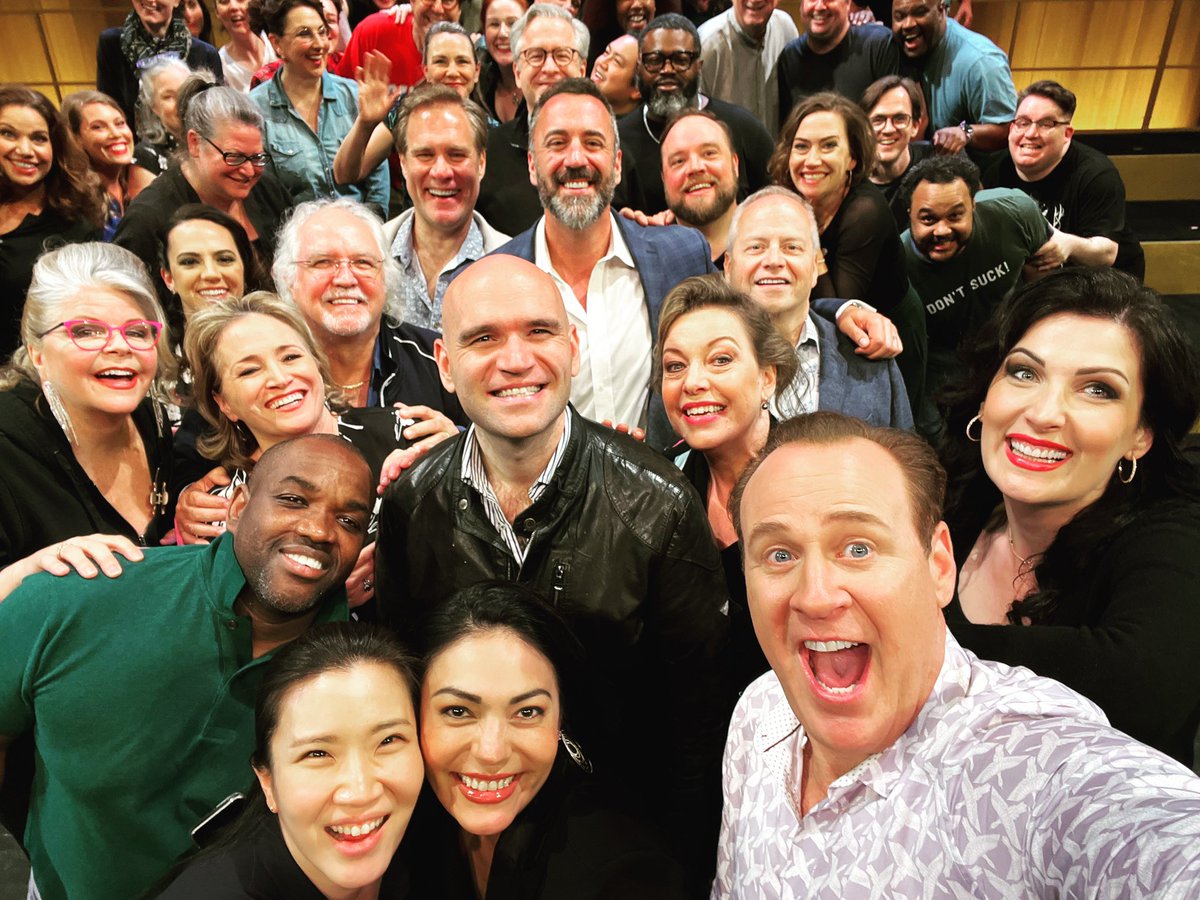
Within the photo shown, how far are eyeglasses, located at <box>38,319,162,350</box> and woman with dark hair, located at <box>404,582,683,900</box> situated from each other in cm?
119

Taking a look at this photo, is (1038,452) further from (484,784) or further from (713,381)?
(484,784)

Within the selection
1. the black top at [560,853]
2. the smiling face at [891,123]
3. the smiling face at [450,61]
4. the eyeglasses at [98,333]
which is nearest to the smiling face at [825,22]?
the smiling face at [891,123]

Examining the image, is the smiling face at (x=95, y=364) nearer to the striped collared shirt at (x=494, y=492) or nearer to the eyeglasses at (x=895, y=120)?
the striped collared shirt at (x=494, y=492)

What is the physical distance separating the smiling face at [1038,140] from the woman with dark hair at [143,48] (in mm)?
4360

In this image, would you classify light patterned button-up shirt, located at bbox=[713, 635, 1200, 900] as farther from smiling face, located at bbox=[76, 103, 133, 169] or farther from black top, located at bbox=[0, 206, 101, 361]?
smiling face, located at bbox=[76, 103, 133, 169]

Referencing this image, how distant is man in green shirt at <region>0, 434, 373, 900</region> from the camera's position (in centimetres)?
171

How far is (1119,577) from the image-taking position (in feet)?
5.67

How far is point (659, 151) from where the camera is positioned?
3.98 m

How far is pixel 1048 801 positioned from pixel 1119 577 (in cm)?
87

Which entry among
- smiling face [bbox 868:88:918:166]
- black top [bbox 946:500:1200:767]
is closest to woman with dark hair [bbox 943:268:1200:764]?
black top [bbox 946:500:1200:767]

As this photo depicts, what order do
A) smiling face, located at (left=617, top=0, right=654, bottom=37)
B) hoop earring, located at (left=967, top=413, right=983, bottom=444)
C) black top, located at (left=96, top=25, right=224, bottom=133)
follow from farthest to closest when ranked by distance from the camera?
1. black top, located at (left=96, top=25, right=224, bottom=133)
2. smiling face, located at (left=617, top=0, right=654, bottom=37)
3. hoop earring, located at (left=967, top=413, right=983, bottom=444)

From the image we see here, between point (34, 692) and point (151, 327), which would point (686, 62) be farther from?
point (34, 692)

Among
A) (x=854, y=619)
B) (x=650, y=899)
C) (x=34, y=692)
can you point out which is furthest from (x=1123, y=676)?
(x=34, y=692)

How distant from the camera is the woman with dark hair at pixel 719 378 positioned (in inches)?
90.9
